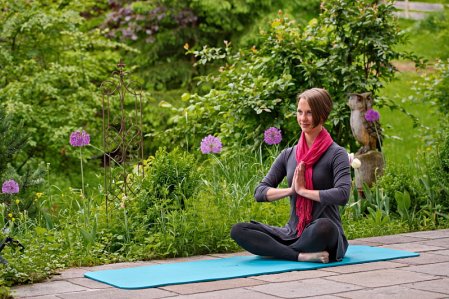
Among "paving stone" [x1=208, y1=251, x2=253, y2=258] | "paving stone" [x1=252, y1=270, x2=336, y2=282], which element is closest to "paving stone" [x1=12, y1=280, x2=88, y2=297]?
"paving stone" [x1=252, y1=270, x2=336, y2=282]

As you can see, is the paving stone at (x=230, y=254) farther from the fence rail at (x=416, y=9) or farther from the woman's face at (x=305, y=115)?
the fence rail at (x=416, y=9)

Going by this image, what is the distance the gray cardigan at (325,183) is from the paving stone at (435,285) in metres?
0.83

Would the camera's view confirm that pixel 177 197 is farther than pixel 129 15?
No

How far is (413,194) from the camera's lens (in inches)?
314

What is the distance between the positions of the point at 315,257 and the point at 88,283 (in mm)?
1473

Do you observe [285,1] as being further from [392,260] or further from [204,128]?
[392,260]

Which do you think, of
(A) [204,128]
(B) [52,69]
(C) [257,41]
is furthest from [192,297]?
(C) [257,41]

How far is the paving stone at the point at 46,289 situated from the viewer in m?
5.22

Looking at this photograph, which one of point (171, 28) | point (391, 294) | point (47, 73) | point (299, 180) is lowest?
point (391, 294)

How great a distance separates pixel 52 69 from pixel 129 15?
4.44 meters

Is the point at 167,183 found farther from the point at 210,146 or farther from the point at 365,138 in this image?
the point at 365,138

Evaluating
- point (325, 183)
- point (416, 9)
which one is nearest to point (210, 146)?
point (325, 183)

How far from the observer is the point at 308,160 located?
20.0 ft

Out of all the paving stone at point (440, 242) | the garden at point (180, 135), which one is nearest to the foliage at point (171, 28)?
the garden at point (180, 135)
